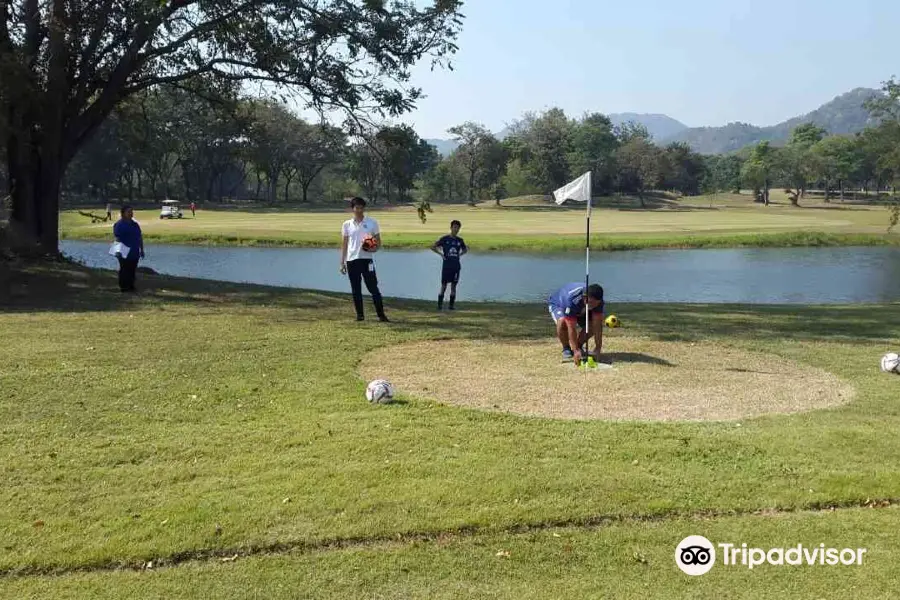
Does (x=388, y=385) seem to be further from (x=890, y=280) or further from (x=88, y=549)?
(x=890, y=280)

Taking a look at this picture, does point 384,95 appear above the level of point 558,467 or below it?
above

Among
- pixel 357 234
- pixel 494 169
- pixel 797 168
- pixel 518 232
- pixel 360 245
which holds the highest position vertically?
pixel 797 168

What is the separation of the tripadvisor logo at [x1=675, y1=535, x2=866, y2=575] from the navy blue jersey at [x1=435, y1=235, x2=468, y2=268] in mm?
10389

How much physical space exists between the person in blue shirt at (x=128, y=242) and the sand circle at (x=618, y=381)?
726cm

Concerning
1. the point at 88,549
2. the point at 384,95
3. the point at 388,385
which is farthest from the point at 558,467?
the point at 384,95

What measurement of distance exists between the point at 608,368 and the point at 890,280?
2669 cm

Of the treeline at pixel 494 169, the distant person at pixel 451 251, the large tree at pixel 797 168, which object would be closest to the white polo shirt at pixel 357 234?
the distant person at pixel 451 251

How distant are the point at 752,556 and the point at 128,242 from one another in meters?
13.3

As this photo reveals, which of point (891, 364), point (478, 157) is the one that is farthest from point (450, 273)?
point (478, 157)

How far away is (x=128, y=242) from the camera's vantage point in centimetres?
1478

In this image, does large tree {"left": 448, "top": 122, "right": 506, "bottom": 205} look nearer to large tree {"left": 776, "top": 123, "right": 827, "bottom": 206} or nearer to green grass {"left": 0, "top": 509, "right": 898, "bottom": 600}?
large tree {"left": 776, "top": 123, "right": 827, "bottom": 206}

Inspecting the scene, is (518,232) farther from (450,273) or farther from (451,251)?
(451,251)

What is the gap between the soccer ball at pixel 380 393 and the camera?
712 centimetres

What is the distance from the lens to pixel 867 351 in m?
10.5
